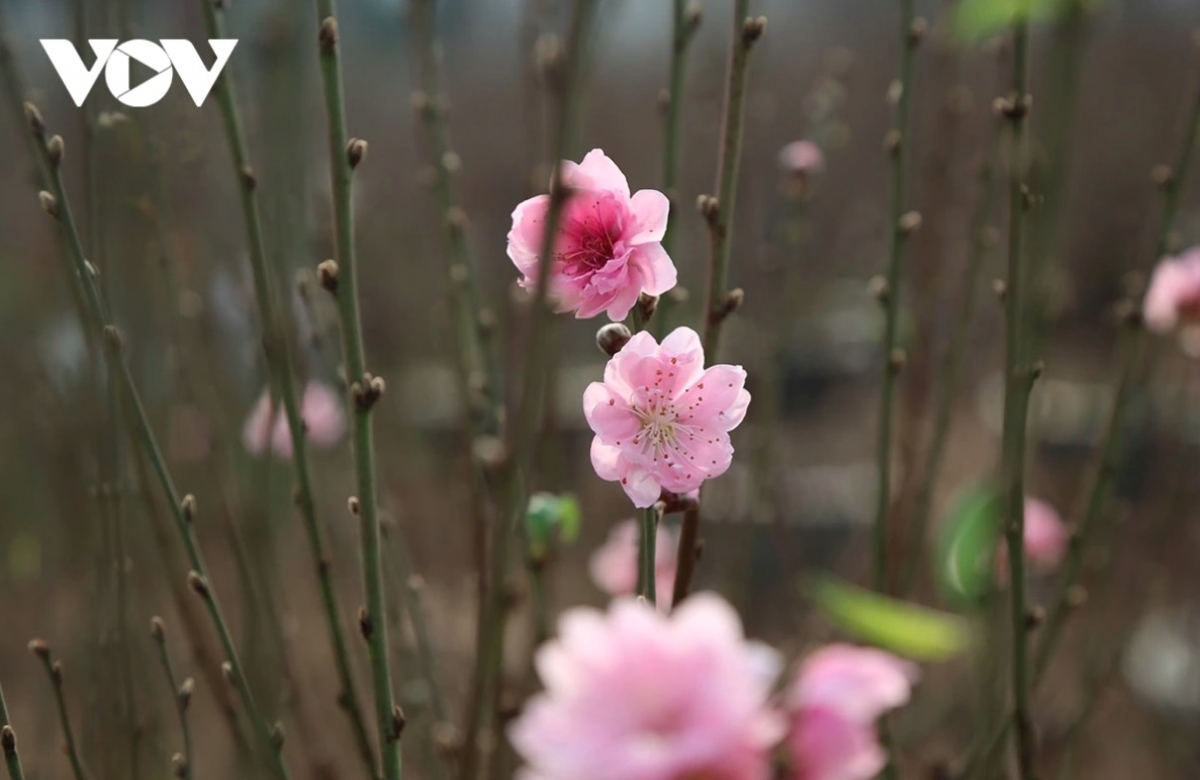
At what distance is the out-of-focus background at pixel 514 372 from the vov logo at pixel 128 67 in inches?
1.3

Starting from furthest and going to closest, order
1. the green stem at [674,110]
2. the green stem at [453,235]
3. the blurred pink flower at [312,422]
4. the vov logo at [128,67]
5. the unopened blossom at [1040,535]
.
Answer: the unopened blossom at [1040,535]
the blurred pink flower at [312,422]
the green stem at [453,235]
the vov logo at [128,67]
the green stem at [674,110]

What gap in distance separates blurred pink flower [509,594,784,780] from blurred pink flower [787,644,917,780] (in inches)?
1.9

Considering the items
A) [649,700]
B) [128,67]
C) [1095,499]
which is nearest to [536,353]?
[649,700]

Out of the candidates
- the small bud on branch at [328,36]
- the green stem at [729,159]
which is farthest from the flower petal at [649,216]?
the small bud on branch at [328,36]

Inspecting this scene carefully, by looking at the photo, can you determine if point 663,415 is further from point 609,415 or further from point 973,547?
point 973,547

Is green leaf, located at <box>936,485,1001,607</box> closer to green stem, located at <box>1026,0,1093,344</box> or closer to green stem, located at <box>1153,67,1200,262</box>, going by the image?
green stem, located at <box>1026,0,1093,344</box>

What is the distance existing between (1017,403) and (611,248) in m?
0.32

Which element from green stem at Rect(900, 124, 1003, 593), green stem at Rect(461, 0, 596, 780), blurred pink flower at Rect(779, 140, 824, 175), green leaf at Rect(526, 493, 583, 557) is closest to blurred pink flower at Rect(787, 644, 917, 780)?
green stem at Rect(461, 0, 596, 780)

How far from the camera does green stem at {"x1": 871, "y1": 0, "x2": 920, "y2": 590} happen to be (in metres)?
1.10

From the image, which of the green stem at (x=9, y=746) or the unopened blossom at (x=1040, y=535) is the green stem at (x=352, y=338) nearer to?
the green stem at (x=9, y=746)

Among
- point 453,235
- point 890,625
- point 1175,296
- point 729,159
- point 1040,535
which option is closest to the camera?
point 890,625

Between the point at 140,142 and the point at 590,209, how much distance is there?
0.82 meters

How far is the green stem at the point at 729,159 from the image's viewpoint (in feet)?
2.78

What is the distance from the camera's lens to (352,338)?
0.74 m
